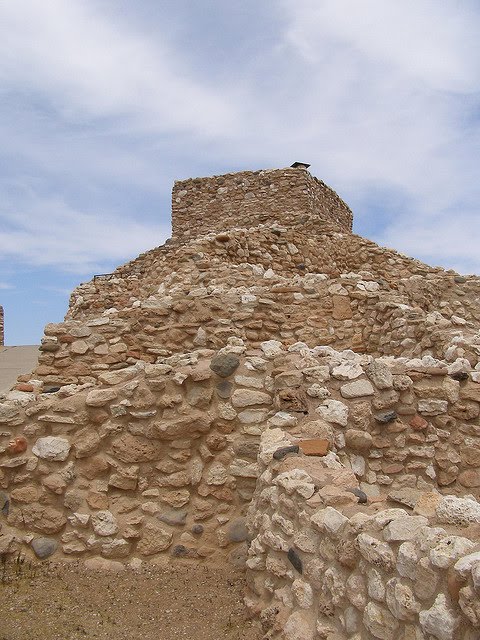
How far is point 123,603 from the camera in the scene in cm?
400

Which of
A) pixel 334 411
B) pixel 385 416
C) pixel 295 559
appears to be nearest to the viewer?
pixel 295 559

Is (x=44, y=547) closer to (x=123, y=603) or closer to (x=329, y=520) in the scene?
(x=123, y=603)

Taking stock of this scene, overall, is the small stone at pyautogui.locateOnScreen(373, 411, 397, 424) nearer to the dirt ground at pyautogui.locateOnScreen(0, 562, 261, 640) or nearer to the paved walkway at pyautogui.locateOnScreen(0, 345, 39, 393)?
the dirt ground at pyautogui.locateOnScreen(0, 562, 261, 640)

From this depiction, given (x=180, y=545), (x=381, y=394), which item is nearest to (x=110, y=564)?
(x=180, y=545)

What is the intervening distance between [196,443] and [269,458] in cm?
98

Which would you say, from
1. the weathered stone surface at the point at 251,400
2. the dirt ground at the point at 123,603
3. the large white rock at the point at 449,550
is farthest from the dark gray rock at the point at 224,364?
the large white rock at the point at 449,550

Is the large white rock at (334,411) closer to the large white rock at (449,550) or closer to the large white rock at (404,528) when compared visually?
the large white rock at (404,528)

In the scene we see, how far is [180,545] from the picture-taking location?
15.0 ft

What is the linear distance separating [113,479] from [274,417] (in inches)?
54.4

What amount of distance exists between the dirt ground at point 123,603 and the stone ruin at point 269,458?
146 mm

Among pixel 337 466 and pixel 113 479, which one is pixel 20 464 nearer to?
pixel 113 479

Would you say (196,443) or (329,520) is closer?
(329,520)

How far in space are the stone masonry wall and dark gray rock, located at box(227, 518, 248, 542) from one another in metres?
11.3

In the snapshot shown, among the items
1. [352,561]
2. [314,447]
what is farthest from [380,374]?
[352,561]
